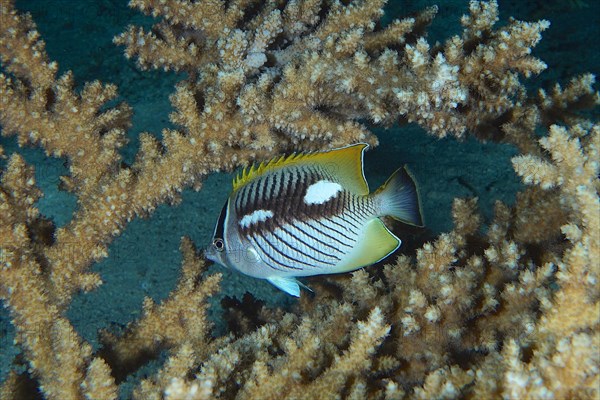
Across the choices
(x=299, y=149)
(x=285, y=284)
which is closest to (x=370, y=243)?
(x=285, y=284)

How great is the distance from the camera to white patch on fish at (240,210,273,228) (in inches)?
76.3

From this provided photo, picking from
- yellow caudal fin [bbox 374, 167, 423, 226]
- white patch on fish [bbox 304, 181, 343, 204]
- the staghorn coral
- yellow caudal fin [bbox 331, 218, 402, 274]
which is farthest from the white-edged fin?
yellow caudal fin [bbox 374, 167, 423, 226]

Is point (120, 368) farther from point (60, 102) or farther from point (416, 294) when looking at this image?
point (416, 294)

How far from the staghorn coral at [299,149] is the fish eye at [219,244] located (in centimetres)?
44

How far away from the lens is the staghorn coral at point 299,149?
184cm

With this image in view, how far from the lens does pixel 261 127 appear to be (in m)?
2.40

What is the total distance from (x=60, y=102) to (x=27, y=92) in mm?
234

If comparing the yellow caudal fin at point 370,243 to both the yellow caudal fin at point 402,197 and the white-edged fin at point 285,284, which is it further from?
the white-edged fin at point 285,284

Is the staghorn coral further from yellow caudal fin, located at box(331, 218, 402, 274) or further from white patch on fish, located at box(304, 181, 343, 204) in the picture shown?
white patch on fish, located at box(304, 181, 343, 204)

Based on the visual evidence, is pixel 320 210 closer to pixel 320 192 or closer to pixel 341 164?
pixel 320 192

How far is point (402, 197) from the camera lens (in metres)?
1.87

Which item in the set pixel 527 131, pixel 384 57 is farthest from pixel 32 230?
pixel 527 131

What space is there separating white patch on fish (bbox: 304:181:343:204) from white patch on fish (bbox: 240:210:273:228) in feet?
0.56

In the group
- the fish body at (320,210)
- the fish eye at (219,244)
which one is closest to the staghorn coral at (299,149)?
the fish body at (320,210)
